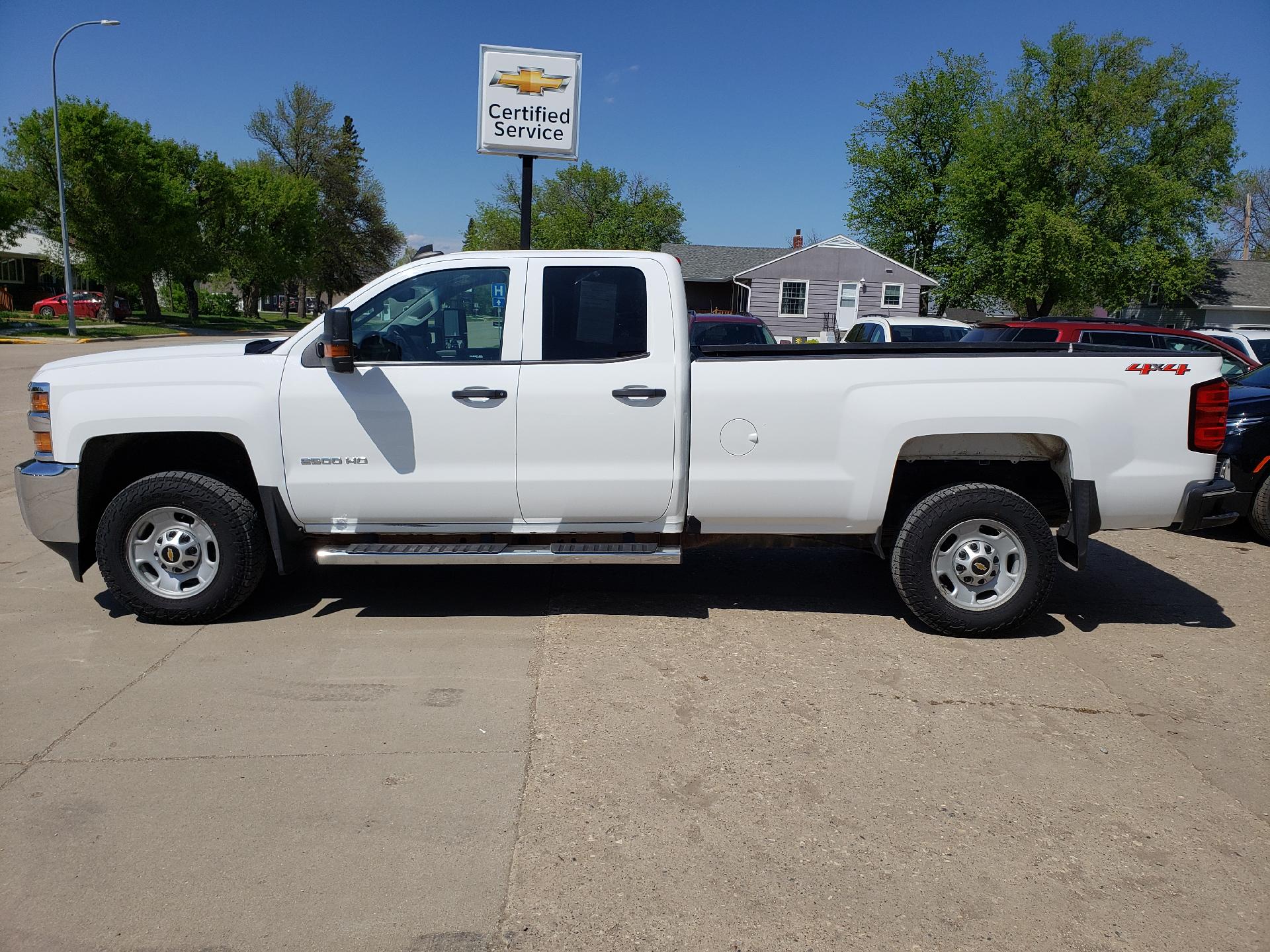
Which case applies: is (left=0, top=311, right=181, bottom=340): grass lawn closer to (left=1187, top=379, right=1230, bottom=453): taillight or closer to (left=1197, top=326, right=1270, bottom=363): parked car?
(left=1197, top=326, right=1270, bottom=363): parked car

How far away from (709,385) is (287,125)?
2767 inches

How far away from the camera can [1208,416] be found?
16.3 ft

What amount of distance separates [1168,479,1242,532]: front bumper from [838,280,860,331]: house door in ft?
117

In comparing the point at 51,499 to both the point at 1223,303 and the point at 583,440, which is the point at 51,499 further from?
the point at 1223,303

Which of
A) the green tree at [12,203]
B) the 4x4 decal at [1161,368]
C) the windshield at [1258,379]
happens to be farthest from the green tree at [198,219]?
the 4x4 decal at [1161,368]

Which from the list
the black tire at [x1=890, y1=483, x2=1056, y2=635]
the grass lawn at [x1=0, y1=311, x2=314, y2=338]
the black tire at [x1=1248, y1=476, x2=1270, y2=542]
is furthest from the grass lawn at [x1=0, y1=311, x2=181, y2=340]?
the black tire at [x1=1248, y1=476, x2=1270, y2=542]

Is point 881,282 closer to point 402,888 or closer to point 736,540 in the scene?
point 736,540

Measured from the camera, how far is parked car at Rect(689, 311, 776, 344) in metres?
15.1

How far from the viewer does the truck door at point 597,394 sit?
5016 mm

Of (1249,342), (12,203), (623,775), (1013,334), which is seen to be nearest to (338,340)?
(623,775)

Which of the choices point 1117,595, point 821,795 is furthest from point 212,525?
point 1117,595

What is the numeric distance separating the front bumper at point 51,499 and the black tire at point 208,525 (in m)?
0.15

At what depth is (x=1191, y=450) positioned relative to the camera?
5.01 meters

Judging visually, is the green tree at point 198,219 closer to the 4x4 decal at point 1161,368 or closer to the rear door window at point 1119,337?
the rear door window at point 1119,337
